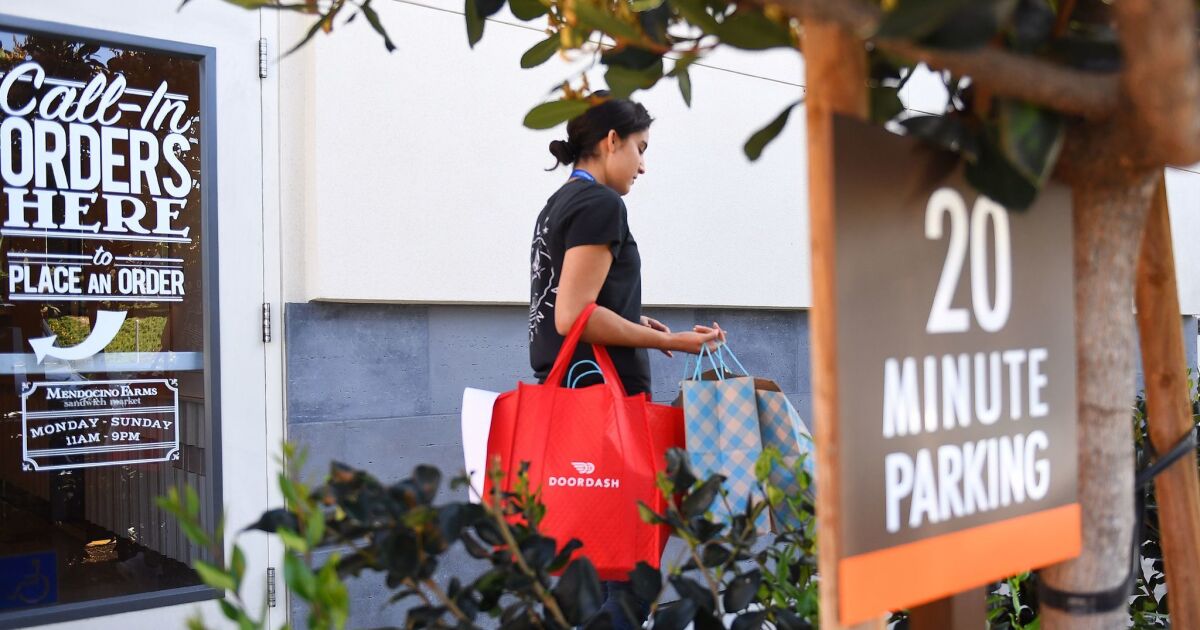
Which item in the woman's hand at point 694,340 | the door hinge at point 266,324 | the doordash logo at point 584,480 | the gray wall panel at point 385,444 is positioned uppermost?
the door hinge at point 266,324

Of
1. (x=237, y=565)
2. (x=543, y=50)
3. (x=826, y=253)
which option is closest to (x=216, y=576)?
(x=237, y=565)

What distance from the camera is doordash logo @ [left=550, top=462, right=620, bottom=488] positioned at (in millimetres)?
2240

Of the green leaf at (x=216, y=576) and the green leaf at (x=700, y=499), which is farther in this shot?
the green leaf at (x=700, y=499)

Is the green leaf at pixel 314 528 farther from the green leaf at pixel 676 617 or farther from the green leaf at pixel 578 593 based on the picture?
the green leaf at pixel 676 617

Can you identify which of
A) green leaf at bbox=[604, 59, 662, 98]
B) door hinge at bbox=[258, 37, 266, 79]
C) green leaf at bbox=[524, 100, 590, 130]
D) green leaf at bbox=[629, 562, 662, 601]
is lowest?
green leaf at bbox=[629, 562, 662, 601]

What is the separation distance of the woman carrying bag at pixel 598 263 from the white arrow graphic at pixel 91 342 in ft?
5.87

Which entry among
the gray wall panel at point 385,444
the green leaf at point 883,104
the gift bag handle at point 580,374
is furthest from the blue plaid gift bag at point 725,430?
the gray wall panel at point 385,444

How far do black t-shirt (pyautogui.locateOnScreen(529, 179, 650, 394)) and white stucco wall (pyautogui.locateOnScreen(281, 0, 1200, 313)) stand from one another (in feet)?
5.08

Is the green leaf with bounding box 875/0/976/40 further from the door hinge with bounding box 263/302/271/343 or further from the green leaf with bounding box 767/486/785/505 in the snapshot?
the door hinge with bounding box 263/302/271/343

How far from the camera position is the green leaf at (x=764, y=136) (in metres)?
1.29

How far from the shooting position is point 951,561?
3.61ft

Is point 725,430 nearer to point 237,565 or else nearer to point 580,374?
point 580,374

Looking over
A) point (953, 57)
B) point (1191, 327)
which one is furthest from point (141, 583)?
point (1191, 327)

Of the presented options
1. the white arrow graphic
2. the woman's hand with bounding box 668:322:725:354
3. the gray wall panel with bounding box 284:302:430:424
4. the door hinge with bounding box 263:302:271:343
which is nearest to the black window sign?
the white arrow graphic
